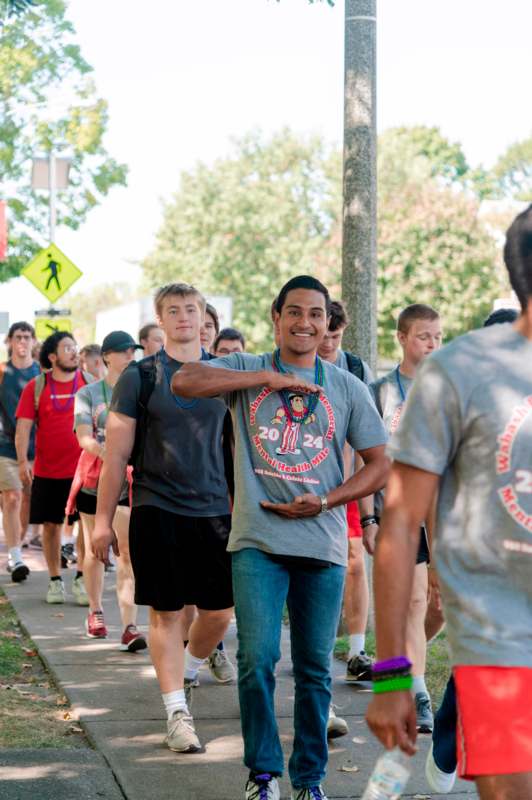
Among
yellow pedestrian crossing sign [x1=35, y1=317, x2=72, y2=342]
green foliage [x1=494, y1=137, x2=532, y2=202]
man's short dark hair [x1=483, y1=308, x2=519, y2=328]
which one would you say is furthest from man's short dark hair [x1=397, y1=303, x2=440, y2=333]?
green foliage [x1=494, y1=137, x2=532, y2=202]

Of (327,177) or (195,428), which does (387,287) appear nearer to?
(327,177)

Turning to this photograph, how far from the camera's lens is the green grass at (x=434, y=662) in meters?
7.24

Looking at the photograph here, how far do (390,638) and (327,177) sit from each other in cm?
5641

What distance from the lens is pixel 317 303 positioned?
5258 mm

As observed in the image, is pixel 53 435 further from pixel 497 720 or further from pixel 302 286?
pixel 497 720

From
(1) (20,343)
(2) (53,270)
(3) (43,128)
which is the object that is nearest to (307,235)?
(3) (43,128)

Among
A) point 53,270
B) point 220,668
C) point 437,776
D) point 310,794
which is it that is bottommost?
point 220,668

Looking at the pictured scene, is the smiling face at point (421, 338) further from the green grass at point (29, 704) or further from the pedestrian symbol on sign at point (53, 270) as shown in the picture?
the pedestrian symbol on sign at point (53, 270)

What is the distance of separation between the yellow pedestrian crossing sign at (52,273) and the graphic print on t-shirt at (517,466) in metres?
17.3

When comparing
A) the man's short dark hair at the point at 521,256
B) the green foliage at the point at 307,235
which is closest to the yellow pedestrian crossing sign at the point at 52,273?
the man's short dark hair at the point at 521,256

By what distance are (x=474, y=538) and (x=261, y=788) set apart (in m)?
2.31

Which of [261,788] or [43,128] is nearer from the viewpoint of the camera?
[261,788]

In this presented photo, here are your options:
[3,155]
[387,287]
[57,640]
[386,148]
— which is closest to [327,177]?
[386,148]

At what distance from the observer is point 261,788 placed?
493 cm
